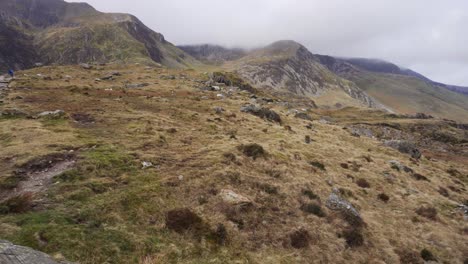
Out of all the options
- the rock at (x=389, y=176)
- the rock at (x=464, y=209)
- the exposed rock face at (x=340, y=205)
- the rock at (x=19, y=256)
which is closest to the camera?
the rock at (x=19, y=256)

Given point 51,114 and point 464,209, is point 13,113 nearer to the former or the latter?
point 51,114

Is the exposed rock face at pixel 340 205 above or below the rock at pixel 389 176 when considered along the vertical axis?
below

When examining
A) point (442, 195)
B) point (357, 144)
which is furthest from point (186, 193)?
point (357, 144)

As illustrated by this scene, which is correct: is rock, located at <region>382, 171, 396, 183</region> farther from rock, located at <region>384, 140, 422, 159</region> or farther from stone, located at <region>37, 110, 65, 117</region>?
stone, located at <region>37, 110, 65, 117</region>

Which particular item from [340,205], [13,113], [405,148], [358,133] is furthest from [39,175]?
[358,133]

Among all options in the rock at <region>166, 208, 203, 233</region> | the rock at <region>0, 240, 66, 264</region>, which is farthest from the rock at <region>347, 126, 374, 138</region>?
the rock at <region>0, 240, 66, 264</region>

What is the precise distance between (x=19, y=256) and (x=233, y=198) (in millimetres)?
11725

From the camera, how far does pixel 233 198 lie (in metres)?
18.6

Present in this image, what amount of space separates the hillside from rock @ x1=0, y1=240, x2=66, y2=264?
5.93 feet

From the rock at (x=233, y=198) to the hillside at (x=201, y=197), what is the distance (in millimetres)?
72

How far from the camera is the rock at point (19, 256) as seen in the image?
8.20 m

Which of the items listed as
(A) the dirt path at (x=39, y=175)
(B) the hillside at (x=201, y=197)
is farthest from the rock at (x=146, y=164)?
(A) the dirt path at (x=39, y=175)

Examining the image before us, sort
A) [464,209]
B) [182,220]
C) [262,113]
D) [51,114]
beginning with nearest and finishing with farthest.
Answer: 1. [182,220]
2. [464,209]
3. [51,114]
4. [262,113]

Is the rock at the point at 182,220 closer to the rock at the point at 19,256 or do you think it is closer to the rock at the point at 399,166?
the rock at the point at 19,256
